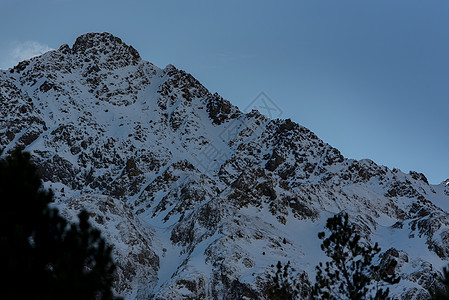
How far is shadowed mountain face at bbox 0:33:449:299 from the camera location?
75812 mm

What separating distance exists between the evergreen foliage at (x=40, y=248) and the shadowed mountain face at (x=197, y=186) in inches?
1977

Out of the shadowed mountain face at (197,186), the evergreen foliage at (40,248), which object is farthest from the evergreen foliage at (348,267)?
the shadowed mountain face at (197,186)

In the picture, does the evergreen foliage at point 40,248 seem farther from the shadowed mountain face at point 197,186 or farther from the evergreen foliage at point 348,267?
the shadowed mountain face at point 197,186

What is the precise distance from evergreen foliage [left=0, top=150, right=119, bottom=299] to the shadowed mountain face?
50.2m

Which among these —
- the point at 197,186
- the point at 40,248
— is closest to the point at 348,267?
the point at 40,248

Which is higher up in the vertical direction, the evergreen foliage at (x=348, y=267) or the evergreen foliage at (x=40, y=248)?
the evergreen foliage at (x=348, y=267)

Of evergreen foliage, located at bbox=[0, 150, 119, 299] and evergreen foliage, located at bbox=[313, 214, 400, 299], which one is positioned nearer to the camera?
evergreen foliage, located at bbox=[0, 150, 119, 299]

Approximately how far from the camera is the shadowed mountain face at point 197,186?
75812mm

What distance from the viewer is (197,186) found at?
368 ft

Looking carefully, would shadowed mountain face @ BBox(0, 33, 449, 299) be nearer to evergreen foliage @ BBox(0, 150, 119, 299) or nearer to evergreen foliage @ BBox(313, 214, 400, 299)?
evergreen foliage @ BBox(313, 214, 400, 299)

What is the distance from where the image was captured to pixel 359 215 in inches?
4112

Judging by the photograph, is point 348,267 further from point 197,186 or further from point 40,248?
point 197,186

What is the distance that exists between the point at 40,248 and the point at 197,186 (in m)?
95.9

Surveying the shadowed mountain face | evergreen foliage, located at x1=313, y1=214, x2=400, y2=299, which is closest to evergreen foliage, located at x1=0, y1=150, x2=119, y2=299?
evergreen foliage, located at x1=313, y1=214, x2=400, y2=299
